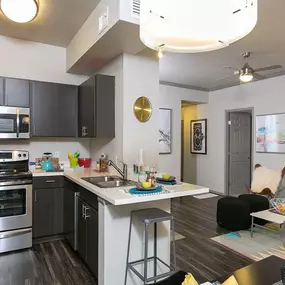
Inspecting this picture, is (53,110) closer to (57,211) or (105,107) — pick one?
(105,107)

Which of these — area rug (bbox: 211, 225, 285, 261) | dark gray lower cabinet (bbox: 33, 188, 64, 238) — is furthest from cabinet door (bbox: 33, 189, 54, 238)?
area rug (bbox: 211, 225, 285, 261)

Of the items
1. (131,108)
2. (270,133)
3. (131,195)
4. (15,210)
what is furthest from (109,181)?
(270,133)

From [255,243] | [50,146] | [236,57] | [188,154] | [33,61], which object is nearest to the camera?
[255,243]

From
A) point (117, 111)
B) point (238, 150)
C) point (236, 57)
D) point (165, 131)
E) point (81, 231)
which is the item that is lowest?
point (81, 231)

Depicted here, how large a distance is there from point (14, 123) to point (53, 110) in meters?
0.56

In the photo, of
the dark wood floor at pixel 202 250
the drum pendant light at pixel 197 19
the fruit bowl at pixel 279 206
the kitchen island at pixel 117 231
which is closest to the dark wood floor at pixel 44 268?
the kitchen island at pixel 117 231

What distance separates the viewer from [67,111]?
12.2 feet

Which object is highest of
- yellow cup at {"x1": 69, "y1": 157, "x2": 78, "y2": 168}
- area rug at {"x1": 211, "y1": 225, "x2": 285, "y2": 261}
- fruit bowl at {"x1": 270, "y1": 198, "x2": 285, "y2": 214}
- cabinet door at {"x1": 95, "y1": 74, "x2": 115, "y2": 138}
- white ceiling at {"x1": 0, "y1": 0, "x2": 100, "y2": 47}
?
white ceiling at {"x1": 0, "y1": 0, "x2": 100, "y2": 47}

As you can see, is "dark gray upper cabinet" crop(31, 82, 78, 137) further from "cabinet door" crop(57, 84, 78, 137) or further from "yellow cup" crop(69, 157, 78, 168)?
"yellow cup" crop(69, 157, 78, 168)

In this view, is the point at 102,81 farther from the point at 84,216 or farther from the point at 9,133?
the point at 84,216

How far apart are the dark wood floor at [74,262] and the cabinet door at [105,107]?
1510 millimetres

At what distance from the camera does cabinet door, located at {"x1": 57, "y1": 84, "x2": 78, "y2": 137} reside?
368 cm

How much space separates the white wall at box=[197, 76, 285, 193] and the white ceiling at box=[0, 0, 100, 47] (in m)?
3.96

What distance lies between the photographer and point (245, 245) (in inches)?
126
